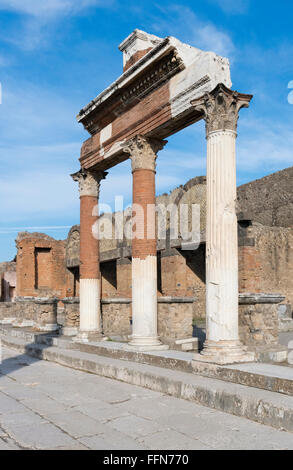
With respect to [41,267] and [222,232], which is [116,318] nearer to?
[222,232]

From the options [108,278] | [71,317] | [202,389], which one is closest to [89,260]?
[71,317]

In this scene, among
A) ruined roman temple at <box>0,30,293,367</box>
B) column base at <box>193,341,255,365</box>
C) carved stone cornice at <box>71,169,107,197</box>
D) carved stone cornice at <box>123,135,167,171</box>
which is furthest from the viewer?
carved stone cornice at <box>71,169,107,197</box>

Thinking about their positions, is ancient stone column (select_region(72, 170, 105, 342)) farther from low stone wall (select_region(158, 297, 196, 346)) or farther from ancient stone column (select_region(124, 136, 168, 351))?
ancient stone column (select_region(124, 136, 168, 351))

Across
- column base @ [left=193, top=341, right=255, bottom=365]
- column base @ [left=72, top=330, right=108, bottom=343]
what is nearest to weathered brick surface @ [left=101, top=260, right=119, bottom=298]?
column base @ [left=72, top=330, right=108, bottom=343]

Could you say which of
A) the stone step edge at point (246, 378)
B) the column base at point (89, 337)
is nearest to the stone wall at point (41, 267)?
the column base at point (89, 337)

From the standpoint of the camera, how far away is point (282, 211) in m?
22.0

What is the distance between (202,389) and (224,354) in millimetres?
806

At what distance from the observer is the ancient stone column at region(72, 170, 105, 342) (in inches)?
373

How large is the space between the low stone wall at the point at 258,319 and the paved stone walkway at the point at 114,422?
6.19ft

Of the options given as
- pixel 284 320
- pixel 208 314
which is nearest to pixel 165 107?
pixel 208 314

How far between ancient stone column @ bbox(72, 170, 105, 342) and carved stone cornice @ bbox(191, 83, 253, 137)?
4326mm

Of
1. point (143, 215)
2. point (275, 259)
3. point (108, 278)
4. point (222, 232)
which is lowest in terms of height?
point (108, 278)

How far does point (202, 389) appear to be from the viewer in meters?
4.93

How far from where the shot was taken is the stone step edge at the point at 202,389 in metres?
4.06
